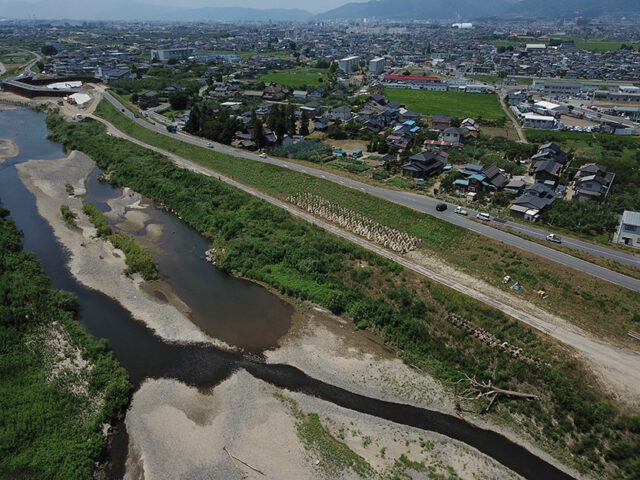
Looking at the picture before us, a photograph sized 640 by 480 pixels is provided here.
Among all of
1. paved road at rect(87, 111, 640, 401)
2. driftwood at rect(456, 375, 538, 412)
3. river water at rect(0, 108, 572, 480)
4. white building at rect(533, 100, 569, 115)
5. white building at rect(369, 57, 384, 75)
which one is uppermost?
white building at rect(369, 57, 384, 75)

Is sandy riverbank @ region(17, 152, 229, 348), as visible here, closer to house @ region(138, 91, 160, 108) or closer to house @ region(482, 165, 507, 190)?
house @ region(482, 165, 507, 190)

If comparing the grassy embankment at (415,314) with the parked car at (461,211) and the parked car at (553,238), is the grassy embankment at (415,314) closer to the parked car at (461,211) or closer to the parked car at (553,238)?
the parked car at (461,211)

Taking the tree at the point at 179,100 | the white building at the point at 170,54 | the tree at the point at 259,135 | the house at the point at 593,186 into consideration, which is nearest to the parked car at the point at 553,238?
the house at the point at 593,186

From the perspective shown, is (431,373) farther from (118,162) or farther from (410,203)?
(118,162)

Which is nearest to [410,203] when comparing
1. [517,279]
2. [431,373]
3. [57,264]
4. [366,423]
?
[517,279]

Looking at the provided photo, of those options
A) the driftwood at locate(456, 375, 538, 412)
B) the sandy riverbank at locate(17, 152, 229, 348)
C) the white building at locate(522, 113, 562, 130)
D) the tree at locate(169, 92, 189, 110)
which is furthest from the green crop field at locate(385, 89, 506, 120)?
the driftwood at locate(456, 375, 538, 412)

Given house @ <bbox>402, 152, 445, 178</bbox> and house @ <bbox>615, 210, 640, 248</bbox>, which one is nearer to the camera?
house @ <bbox>615, 210, 640, 248</bbox>
